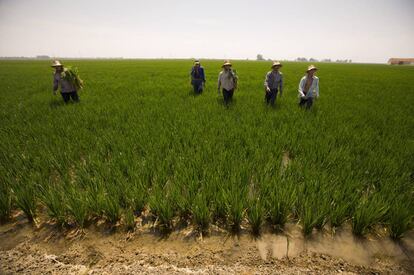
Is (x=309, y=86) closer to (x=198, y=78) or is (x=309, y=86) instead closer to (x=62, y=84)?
(x=198, y=78)

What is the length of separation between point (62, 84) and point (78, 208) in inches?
226

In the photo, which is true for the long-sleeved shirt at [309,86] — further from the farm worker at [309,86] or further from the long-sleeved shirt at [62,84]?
the long-sleeved shirt at [62,84]

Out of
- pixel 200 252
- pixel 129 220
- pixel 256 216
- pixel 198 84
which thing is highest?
pixel 198 84

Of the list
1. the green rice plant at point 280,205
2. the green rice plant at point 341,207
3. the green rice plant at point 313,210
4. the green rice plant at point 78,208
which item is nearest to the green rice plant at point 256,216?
the green rice plant at point 280,205

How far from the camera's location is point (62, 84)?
6164mm

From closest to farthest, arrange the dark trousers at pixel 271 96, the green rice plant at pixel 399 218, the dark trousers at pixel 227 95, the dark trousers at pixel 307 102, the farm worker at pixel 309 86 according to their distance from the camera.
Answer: the green rice plant at pixel 399 218 < the farm worker at pixel 309 86 < the dark trousers at pixel 307 102 < the dark trousers at pixel 271 96 < the dark trousers at pixel 227 95

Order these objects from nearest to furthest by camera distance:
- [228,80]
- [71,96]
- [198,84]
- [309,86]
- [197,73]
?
1. [309,86]
2. [228,80]
3. [71,96]
4. [197,73]
5. [198,84]

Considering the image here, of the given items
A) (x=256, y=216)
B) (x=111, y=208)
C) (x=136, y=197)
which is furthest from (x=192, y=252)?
(x=111, y=208)

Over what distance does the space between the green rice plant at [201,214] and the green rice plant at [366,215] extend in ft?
4.73

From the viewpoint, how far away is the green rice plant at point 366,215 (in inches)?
74.8

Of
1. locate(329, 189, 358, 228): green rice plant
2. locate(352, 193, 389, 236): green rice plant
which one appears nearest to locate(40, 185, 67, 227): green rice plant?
locate(329, 189, 358, 228): green rice plant

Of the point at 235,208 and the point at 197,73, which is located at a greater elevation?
the point at 197,73

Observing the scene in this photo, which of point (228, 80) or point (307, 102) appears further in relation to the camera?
point (228, 80)

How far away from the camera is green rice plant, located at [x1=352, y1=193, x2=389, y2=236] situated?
1900mm
